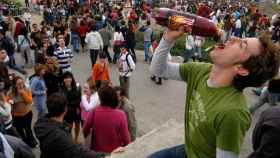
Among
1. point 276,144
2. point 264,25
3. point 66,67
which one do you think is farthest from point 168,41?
point 264,25

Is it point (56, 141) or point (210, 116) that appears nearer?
point (210, 116)

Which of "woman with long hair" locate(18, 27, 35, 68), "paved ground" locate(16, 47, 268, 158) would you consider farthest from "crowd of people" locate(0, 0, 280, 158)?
"woman with long hair" locate(18, 27, 35, 68)

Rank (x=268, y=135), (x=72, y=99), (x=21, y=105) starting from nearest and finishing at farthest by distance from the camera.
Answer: (x=268, y=135), (x=21, y=105), (x=72, y=99)

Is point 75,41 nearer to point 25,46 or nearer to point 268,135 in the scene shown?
point 25,46

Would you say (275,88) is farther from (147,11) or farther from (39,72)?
(147,11)

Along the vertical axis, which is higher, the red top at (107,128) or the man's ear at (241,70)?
the man's ear at (241,70)

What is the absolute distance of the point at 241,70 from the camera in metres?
2.50

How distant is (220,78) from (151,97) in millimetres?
8200

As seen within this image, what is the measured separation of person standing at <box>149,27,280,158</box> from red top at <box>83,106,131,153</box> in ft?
6.47

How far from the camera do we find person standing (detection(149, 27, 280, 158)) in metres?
2.32

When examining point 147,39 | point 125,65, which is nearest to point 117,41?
point 147,39

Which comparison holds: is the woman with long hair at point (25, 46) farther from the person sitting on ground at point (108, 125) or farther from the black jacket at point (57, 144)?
the black jacket at point (57, 144)

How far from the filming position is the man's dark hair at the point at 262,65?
2459 millimetres

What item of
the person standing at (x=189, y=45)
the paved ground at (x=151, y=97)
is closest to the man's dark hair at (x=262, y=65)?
the paved ground at (x=151, y=97)
